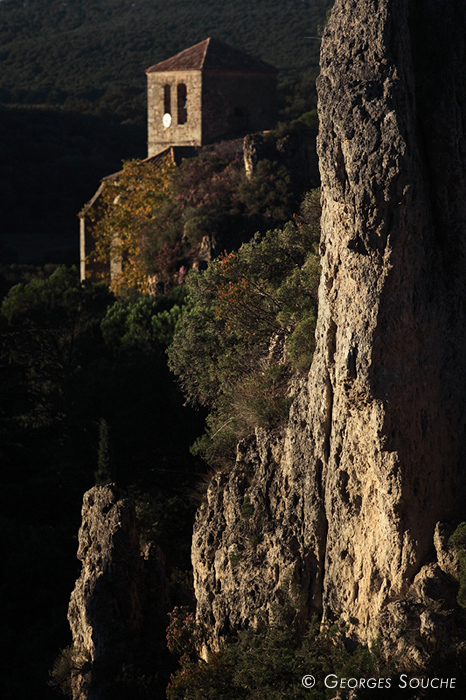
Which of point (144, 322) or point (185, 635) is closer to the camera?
point (185, 635)

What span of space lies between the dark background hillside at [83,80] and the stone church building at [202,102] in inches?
251

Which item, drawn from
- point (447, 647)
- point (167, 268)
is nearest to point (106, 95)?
point (167, 268)

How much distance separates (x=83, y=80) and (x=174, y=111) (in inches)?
1721

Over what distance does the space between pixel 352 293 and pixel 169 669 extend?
8353 millimetres

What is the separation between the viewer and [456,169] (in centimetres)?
1130

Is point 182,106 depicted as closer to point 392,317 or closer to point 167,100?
point 167,100

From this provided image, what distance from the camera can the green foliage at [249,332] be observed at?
15391 mm

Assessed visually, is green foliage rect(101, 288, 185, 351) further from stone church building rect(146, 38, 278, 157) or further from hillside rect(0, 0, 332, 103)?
hillside rect(0, 0, 332, 103)

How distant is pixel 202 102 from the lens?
42.5 metres

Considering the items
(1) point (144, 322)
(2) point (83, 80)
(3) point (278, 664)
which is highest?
(2) point (83, 80)

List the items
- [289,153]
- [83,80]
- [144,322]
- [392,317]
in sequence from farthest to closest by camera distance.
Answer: [83,80] → [289,153] → [144,322] → [392,317]

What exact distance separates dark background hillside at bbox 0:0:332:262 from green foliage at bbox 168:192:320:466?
112 ft

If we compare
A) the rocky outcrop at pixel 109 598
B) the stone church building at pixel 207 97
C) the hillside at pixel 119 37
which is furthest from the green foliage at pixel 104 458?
the hillside at pixel 119 37

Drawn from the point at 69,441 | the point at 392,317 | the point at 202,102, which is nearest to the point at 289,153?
the point at 202,102
